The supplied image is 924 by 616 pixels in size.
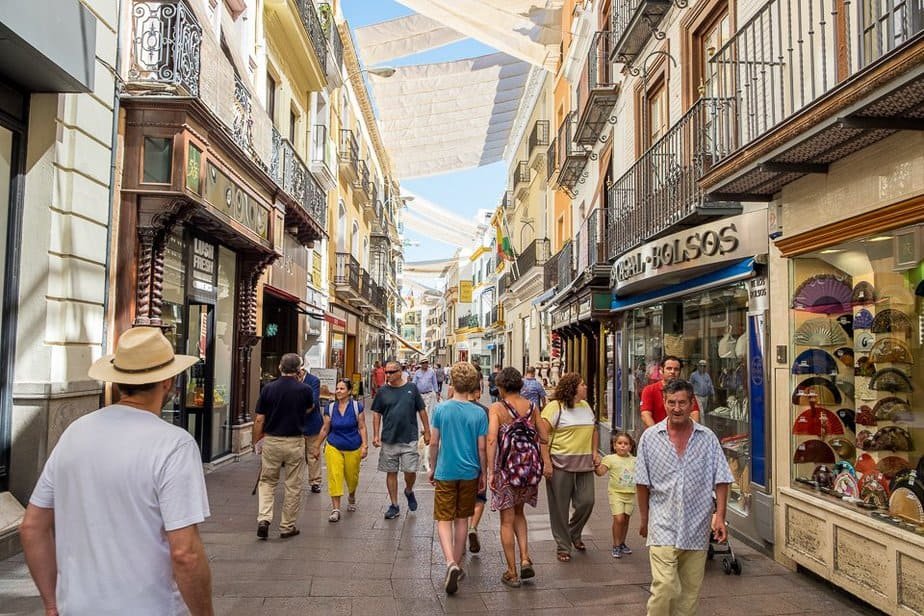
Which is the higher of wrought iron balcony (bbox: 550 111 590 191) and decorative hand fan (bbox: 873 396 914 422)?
wrought iron balcony (bbox: 550 111 590 191)

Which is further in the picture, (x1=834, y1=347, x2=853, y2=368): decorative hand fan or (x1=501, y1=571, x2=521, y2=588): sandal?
(x1=834, y1=347, x2=853, y2=368): decorative hand fan

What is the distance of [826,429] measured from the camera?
6617 mm

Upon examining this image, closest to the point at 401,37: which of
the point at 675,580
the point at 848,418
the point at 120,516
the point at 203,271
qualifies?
the point at 203,271

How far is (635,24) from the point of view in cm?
1187

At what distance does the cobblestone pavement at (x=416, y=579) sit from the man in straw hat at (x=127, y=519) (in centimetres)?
284

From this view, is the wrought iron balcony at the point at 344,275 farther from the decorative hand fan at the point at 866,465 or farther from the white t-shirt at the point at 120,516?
the white t-shirt at the point at 120,516

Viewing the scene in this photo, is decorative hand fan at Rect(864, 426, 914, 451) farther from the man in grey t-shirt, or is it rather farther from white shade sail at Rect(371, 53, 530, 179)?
white shade sail at Rect(371, 53, 530, 179)

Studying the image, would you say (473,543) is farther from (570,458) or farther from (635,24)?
(635,24)

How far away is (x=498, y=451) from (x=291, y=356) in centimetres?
265

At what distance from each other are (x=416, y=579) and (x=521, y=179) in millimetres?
26950

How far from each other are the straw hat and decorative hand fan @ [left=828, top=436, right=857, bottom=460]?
563 centimetres

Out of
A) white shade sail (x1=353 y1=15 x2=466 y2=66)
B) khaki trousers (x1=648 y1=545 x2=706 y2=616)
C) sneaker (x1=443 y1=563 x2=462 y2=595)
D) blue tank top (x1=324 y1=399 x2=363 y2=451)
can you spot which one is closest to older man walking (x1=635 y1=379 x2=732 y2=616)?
khaki trousers (x1=648 y1=545 x2=706 y2=616)

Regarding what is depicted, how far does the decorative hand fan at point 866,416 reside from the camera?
6105 mm

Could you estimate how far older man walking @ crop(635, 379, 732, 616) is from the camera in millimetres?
4379
